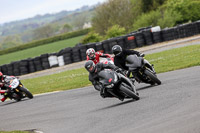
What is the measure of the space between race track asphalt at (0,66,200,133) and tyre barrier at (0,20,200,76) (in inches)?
753

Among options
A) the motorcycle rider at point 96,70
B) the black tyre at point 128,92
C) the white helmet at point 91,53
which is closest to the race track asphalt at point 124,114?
the black tyre at point 128,92

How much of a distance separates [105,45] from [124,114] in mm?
24329

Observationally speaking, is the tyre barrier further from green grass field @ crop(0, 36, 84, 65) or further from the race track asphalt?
green grass field @ crop(0, 36, 84, 65)

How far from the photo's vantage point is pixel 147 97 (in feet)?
35.7

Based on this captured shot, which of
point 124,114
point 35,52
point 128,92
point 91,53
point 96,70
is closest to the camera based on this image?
point 124,114

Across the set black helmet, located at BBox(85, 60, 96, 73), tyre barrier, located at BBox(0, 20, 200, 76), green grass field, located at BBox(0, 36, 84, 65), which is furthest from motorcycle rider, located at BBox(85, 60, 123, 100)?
green grass field, located at BBox(0, 36, 84, 65)

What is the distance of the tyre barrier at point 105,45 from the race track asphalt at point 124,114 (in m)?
19.1

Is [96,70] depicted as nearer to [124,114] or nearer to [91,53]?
[124,114]

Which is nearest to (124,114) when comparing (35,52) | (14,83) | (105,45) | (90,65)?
(90,65)

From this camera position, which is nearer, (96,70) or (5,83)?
(96,70)

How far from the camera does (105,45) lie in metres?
33.6

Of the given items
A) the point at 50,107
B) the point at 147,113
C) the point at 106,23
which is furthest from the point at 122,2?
the point at 147,113

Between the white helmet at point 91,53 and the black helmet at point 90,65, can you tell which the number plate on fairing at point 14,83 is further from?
the black helmet at point 90,65

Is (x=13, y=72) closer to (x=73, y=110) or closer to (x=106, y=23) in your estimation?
(x=73, y=110)
